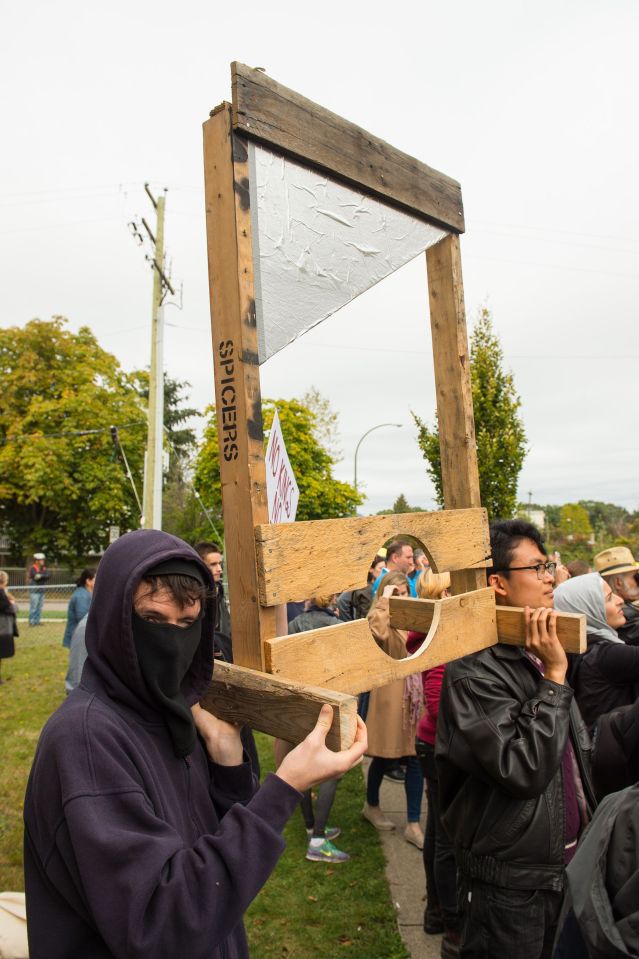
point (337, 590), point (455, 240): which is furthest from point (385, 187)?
point (337, 590)

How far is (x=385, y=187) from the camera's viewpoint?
6.42 feet

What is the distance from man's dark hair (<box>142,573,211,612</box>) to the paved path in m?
3.10

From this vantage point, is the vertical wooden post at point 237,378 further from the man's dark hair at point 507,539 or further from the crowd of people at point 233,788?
the man's dark hair at point 507,539

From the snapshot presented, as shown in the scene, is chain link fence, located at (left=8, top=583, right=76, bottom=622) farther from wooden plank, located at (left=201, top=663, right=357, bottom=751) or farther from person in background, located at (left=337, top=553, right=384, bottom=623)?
wooden plank, located at (left=201, top=663, right=357, bottom=751)

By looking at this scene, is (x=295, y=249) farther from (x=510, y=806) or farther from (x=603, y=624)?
(x=603, y=624)

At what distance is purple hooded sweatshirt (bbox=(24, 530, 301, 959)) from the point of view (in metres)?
1.09

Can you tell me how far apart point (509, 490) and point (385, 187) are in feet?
35.5

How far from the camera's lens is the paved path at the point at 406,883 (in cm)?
356

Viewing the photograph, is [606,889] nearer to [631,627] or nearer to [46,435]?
[631,627]

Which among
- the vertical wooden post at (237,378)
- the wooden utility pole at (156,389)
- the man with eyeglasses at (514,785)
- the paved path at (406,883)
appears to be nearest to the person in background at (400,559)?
the paved path at (406,883)

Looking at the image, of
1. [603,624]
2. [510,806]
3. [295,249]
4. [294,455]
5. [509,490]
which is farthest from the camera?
[294,455]

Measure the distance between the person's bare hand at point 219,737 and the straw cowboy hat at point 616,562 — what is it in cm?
357

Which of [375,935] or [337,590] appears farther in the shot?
[375,935]

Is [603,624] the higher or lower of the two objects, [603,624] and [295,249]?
the lower
